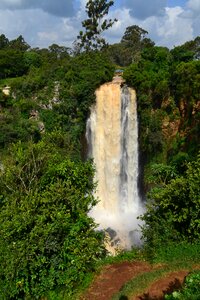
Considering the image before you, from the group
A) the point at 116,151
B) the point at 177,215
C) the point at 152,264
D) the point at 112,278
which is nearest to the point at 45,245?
the point at 112,278

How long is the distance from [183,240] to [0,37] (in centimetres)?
5759

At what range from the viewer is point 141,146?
99.5ft

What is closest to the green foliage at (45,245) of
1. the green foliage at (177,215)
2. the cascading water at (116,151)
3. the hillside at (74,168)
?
the hillside at (74,168)

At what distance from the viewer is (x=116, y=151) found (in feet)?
101

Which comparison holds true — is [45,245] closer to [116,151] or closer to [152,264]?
[152,264]

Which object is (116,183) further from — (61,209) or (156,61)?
(61,209)

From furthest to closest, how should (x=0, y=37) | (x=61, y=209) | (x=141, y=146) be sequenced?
(x=0, y=37), (x=141, y=146), (x=61, y=209)

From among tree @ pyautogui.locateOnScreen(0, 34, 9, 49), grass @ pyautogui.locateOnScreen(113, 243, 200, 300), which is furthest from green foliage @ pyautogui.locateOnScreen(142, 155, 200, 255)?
tree @ pyautogui.locateOnScreen(0, 34, 9, 49)

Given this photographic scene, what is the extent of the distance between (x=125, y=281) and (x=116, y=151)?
17671 mm

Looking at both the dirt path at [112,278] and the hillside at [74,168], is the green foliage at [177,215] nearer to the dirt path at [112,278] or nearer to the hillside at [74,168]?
the hillside at [74,168]

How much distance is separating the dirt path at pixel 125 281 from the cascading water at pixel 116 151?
48.9ft

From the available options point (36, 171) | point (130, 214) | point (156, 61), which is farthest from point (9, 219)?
point (156, 61)

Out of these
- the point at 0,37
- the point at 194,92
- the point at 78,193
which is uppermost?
the point at 0,37

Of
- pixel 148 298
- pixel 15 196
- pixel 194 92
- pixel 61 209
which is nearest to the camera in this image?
pixel 148 298
